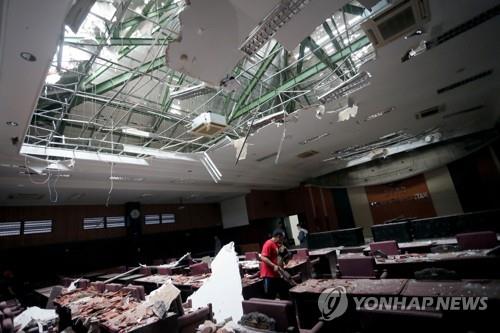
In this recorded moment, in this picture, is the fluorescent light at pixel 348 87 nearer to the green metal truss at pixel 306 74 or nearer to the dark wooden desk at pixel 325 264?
the green metal truss at pixel 306 74

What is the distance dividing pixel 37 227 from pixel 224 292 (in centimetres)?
764

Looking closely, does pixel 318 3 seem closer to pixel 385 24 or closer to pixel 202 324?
pixel 385 24

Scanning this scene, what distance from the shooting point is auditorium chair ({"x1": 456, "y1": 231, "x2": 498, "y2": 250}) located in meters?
3.92

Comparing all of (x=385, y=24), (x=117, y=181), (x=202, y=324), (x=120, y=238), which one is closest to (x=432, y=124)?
(x=385, y=24)

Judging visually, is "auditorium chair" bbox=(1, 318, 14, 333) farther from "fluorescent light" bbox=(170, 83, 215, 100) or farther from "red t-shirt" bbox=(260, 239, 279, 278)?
"fluorescent light" bbox=(170, 83, 215, 100)

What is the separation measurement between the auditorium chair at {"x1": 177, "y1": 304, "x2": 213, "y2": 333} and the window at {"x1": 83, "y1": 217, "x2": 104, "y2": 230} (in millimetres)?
8425

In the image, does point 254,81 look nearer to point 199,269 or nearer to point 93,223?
point 199,269

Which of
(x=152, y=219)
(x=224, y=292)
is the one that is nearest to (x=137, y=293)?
(x=224, y=292)

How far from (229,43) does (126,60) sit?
315 centimetres

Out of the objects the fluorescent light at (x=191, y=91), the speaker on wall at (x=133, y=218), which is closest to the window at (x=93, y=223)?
the speaker on wall at (x=133, y=218)

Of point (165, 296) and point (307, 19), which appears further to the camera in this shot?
point (307, 19)

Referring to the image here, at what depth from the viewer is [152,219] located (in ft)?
35.8

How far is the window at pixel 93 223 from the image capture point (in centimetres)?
907

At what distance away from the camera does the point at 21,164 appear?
5055mm
